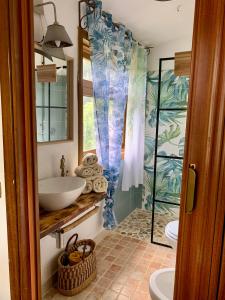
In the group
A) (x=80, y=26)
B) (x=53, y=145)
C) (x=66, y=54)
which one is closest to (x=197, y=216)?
(x=53, y=145)

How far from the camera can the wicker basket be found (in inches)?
70.1

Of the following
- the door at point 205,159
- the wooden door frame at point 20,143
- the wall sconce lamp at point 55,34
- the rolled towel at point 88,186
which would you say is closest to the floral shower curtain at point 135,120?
the rolled towel at point 88,186

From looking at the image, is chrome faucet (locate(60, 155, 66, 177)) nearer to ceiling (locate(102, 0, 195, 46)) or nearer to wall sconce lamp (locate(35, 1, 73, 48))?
wall sconce lamp (locate(35, 1, 73, 48))

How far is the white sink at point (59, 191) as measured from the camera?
1503 millimetres

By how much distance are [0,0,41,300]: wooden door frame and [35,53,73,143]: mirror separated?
0.84 metres

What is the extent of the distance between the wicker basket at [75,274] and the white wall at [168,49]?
2.55m

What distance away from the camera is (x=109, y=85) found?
2232mm

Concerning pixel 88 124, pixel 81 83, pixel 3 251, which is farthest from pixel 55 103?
pixel 3 251

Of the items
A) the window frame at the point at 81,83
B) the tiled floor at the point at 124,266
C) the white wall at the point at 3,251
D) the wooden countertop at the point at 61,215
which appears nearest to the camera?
the white wall at the point at 3,251

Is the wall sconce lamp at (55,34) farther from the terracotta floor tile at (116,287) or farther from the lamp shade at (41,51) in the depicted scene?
the terracotta floor tile at (116,287)

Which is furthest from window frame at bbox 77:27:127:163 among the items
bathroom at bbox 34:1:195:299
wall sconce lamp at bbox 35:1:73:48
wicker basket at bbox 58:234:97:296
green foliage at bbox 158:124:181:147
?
green foliage at bbox 158:124:181:147

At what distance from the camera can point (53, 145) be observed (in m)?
1.91

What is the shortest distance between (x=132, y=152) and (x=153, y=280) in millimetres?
1804

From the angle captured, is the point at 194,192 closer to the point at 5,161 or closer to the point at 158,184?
the point at 5,161
